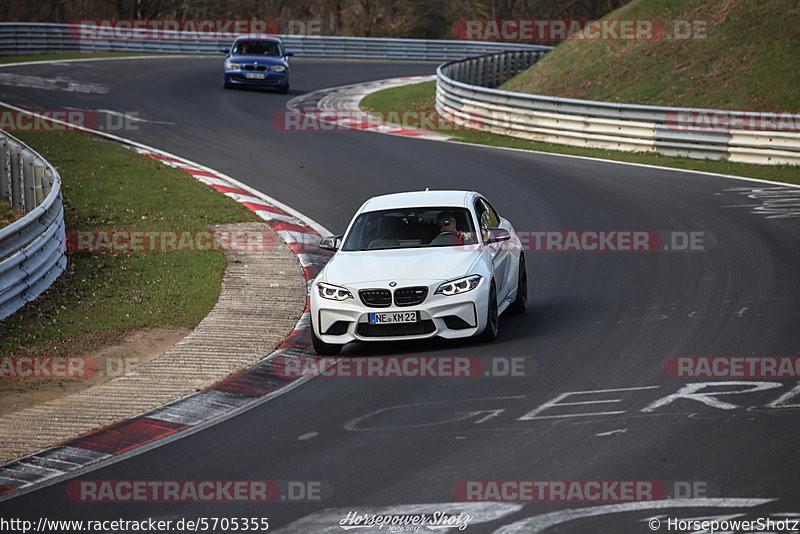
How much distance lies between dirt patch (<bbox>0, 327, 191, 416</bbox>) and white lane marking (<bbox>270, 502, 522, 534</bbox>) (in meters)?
4.10

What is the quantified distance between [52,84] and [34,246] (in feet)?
72.4

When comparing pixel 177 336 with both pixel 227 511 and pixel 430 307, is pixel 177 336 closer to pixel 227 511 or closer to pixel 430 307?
pixel 430 307

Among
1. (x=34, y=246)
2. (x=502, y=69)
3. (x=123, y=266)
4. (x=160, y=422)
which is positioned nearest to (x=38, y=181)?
(x=123, y=266)

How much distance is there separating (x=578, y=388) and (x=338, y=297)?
2758mm

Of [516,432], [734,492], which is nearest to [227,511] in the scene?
[516,432]

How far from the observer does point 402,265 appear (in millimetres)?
11141

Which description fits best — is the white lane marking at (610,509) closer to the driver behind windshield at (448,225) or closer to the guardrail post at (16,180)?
the driver behind windshield at (448,225)

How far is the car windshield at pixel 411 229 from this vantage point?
1184 cm

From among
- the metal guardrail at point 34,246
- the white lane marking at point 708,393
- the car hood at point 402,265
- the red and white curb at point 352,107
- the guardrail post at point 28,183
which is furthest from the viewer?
the red and white curb at point 352,107

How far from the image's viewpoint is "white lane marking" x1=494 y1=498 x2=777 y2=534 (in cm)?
661

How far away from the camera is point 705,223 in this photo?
17422 mm

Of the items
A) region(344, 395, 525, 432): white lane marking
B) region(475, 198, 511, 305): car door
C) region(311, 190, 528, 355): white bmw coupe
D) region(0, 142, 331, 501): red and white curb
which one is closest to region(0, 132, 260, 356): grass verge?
region(0, 142, 331, 501): red and white curb

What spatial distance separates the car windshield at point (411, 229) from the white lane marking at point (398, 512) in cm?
511

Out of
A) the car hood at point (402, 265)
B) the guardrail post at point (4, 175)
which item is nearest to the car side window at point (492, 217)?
the car hood at point (402, 265)
